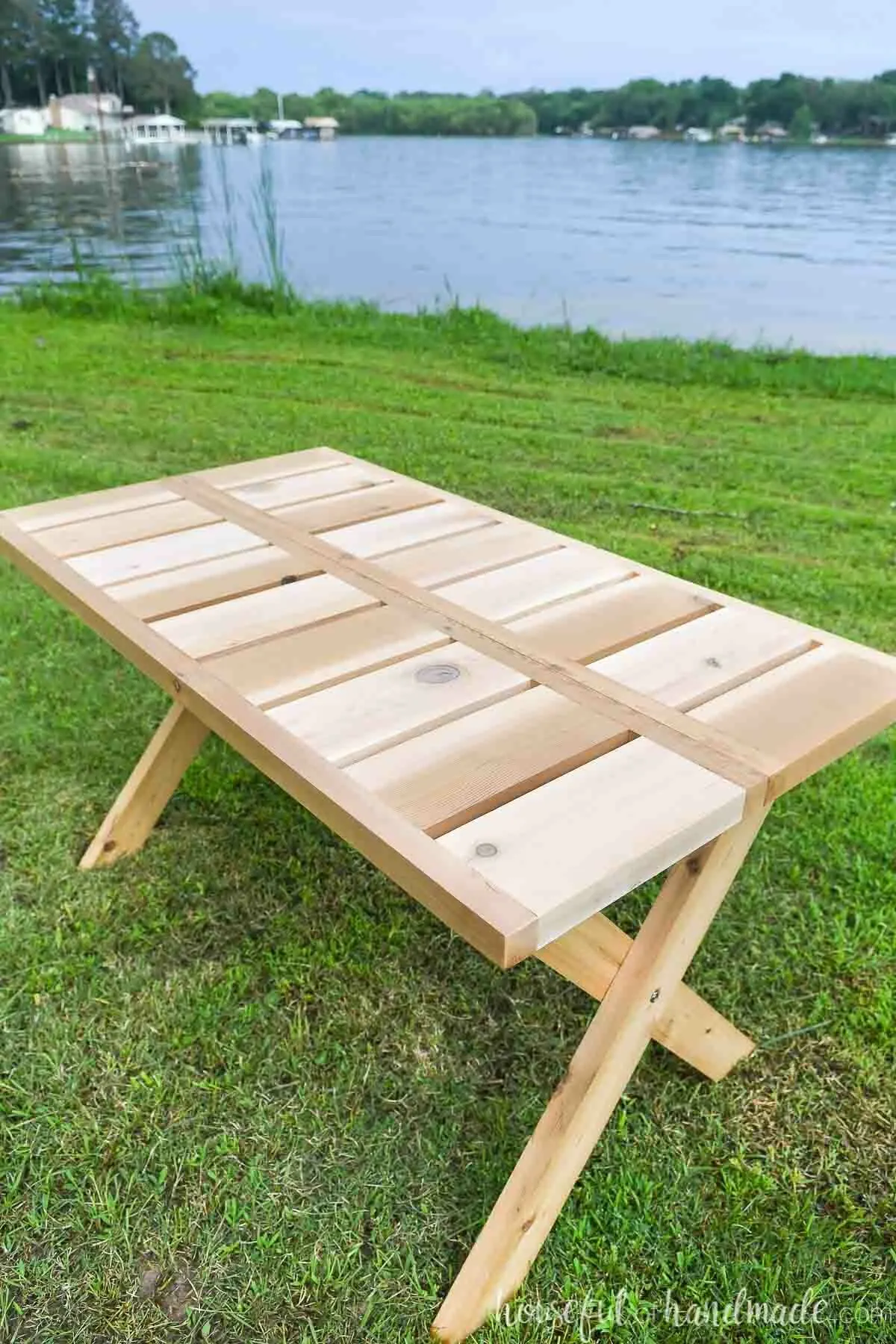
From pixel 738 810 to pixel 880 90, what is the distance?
33.5 m

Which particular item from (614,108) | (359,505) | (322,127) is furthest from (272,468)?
(322,127)

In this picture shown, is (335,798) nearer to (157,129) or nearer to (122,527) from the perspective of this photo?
(122,527)

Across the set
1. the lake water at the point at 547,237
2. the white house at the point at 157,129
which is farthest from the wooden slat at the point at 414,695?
the white house at the point at 157,129

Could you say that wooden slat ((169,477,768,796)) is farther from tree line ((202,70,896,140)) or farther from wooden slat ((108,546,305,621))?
tree line ((202,70,896,140))

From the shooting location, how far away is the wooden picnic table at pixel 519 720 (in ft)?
3.17

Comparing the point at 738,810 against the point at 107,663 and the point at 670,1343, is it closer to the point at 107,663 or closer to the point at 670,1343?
the point at 670,1343

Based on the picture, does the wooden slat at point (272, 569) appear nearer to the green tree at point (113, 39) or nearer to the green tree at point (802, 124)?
the green tree at point (802, 124)

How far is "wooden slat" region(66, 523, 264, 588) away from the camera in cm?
160

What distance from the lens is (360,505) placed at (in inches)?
76.5

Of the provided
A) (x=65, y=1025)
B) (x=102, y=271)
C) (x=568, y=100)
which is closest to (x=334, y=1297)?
(x=65, y=1025)

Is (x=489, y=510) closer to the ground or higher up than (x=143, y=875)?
higher up

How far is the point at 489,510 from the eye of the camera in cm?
193

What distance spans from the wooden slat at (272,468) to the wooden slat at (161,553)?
0.93 feet

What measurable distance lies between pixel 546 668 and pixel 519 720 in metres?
0.14
